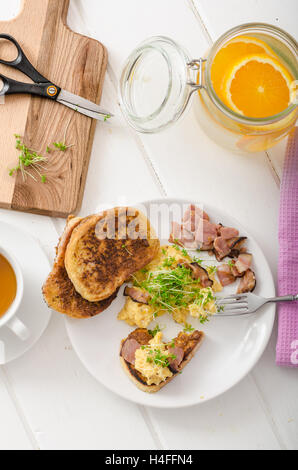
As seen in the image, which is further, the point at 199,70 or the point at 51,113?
the point at 51,113

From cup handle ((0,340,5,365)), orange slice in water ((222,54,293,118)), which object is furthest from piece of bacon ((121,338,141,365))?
orange slice in water ((222,54,293,118))

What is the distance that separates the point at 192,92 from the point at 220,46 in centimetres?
18

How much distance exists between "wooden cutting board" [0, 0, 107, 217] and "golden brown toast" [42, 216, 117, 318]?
173mm

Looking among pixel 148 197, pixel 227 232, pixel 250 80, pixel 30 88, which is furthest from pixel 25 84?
pixel 227 232

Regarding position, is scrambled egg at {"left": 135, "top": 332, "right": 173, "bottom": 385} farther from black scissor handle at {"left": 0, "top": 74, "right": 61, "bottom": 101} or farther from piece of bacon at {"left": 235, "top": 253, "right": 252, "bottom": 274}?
black scissor handle at {"left": 0, "top": 74, "right": 61, "bottom": 101}

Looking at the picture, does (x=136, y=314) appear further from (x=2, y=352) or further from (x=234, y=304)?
(x=2, y=352)

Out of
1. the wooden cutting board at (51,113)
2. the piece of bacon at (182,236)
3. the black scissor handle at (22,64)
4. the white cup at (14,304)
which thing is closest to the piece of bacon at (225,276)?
the piece of bacon at (182,236)

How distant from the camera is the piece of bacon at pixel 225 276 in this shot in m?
1.78

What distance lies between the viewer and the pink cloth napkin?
1.78 metres

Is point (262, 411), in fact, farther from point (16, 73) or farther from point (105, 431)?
point (16, 73)

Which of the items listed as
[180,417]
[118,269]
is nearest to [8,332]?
[118,269]

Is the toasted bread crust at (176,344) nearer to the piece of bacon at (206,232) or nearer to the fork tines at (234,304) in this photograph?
the fork tines at (234,304)

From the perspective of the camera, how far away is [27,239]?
69.7 inches

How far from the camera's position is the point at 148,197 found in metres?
1.88
